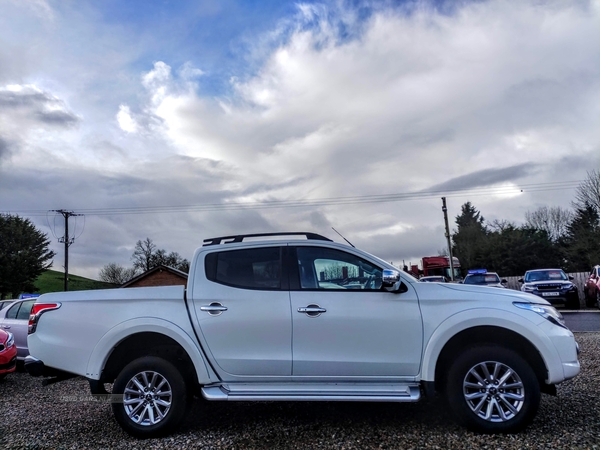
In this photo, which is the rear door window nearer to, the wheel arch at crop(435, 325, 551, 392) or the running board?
the running board

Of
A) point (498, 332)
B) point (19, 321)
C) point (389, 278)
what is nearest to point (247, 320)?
point (389, 278)

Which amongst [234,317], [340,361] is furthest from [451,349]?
[234,317]

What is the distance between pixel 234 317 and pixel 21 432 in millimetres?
2725

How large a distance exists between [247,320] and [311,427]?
4.23 ft

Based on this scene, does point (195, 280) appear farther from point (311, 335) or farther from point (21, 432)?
point (21, 432)

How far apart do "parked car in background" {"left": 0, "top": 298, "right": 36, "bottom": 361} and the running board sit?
7042 millimetres

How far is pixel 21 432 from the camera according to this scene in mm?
5578

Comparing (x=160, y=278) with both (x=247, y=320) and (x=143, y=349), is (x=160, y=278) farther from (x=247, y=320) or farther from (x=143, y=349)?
(x=247, y=320)

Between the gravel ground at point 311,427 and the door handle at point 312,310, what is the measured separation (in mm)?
1155

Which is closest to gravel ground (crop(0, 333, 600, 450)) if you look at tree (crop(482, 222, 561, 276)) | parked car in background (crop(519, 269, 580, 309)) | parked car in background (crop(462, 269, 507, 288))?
parked car in background (crop(519, 269, 580, 309))

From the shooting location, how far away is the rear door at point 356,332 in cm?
492

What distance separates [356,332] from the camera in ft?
16.3

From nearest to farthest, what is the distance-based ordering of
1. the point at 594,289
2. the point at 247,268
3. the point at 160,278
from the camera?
the point at 247,268, the point at 594,289, the point at 160,278

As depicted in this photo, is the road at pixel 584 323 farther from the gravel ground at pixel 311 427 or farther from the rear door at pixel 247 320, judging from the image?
the rear door at pixel 247 320
